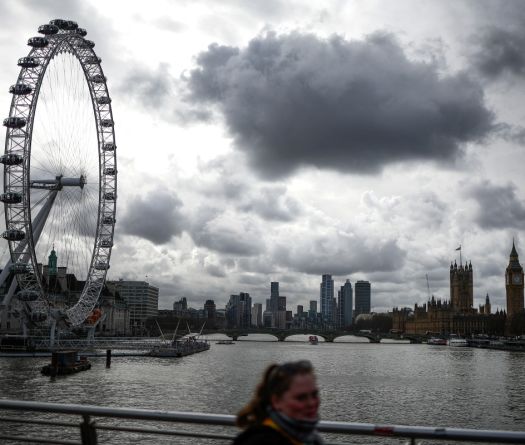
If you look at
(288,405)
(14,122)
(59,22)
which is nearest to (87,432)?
(288,405)

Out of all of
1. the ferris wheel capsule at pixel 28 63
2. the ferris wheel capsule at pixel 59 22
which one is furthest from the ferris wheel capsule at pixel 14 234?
the ferris wheel capsule at pixel 59 22

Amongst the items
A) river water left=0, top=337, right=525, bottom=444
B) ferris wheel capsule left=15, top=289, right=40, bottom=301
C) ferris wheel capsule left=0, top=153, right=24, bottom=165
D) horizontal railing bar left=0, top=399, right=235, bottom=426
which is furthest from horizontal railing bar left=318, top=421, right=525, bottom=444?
ferris wheel capsule left=15, top=289, right=40, bottom=301

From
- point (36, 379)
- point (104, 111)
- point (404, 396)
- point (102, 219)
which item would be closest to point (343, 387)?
point (404, 396)

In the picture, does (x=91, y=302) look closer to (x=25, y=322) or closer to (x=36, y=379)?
(x=25, y=322)

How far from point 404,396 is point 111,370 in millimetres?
33650

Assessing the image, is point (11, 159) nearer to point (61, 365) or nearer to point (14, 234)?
point (14, 234)

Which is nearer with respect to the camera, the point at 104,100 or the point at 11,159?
the point at 11,159

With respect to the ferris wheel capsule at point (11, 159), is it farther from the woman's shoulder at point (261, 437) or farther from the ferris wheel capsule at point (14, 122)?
the woman's shoulder at point (261, 437)

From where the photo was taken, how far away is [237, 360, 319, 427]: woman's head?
3.31 meters

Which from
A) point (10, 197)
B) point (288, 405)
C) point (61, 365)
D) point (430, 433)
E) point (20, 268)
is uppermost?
point (10, 197)

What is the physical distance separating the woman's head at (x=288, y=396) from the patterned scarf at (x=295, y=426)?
1.0 inches

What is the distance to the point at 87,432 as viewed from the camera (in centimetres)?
517

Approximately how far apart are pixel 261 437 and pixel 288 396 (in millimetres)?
295

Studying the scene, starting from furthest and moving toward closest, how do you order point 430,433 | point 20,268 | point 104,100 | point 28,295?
point 104,100 < point 28,295 < point 20,268 < point 430,433
